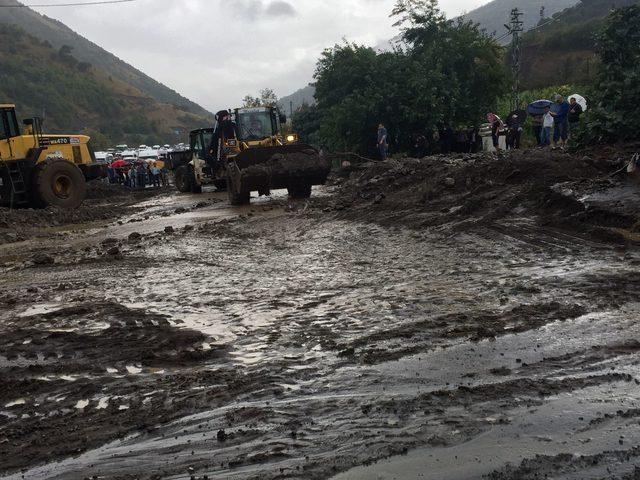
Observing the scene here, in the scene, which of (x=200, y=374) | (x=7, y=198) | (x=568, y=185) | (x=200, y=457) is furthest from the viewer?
(x=7, y=198)

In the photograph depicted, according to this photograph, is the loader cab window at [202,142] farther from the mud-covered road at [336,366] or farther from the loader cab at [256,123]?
the mud-covered road at [336,366]

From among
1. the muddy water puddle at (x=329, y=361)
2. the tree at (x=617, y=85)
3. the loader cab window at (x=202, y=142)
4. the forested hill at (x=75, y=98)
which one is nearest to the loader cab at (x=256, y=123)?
the loader cab window at (x=202, y=142)

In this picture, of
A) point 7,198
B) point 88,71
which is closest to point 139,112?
point 88,71

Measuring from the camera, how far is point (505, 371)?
12.8 feet

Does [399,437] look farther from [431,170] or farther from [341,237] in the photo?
Result: [431,170]

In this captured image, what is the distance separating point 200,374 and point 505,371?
6.21 feet

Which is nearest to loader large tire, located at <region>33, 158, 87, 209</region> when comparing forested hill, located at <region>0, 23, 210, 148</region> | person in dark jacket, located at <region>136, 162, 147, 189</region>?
person in dark jacket, located at <region>136, 162, 147, 189</region>

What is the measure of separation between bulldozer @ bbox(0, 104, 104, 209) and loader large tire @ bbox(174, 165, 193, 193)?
7060mm

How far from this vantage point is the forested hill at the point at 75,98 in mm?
84875

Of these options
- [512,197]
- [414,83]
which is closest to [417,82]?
[414,83]

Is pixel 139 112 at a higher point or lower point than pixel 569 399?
higher

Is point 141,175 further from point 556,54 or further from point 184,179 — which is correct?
point 556,54

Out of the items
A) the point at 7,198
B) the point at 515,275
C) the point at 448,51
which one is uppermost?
the point at 448,51

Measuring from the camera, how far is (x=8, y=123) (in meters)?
17.5
